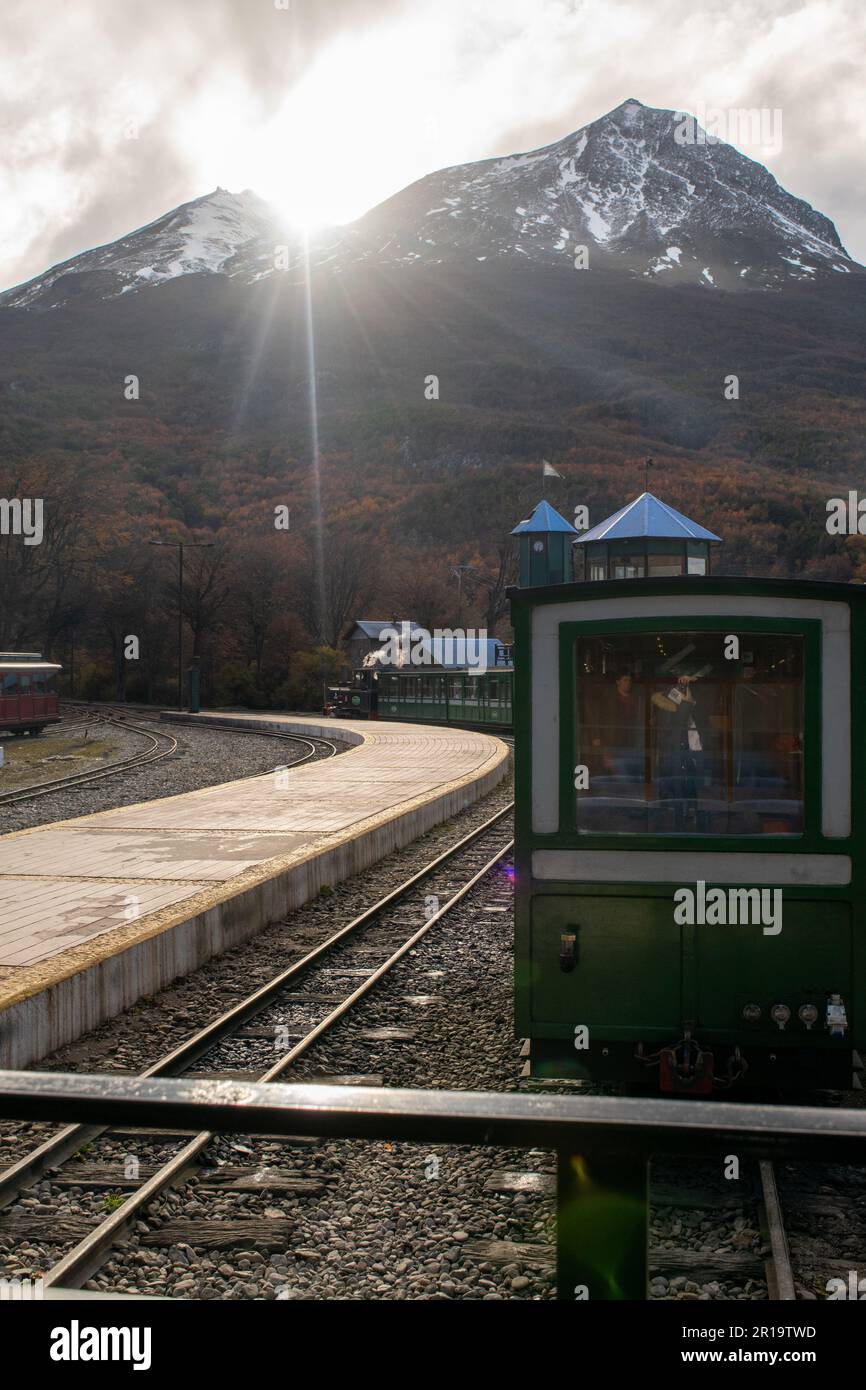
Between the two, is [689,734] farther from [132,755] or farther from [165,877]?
[132,755]

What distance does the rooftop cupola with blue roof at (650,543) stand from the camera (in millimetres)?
46031

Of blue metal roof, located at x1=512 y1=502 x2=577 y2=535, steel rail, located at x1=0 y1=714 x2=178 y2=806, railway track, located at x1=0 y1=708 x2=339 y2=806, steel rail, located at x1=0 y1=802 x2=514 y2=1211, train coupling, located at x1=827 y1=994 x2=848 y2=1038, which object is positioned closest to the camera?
steel rail, located at x1=0 y1=802 x2=514 y2=1211

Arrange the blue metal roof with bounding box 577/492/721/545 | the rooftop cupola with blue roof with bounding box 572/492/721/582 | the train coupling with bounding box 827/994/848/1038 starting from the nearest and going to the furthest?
the train coupling with bounding box 827/994/848/1038, the rooftop cupola with blue roof with bounding box 572/492/721/582, the blue metal roof with bounding box 577/492/721/545

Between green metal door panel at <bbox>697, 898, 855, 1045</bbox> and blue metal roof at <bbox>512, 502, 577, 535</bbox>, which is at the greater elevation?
blue metal roof at <bbox>512, 502, 577, 535</bbox>

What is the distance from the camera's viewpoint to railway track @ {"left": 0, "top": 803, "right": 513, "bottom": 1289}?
4723 millimetres

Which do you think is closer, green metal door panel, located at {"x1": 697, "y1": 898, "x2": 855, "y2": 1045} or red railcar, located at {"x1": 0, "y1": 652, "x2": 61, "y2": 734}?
green metal door panel, located at {"x1": 697, "y1": 898, "x2": 855, "y2": 1045}

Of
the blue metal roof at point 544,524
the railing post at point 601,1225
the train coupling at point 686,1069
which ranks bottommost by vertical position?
the train coupling at point 686,1069

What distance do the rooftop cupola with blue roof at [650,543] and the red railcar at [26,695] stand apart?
2147 cm

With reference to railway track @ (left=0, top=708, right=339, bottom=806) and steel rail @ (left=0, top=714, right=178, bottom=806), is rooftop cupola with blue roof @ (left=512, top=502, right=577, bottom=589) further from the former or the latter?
steel rail @ (left=0, top=714, right=178, bottom=806)

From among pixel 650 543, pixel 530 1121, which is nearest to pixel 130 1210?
pixel 530 1121

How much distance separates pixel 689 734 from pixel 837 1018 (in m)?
1.49

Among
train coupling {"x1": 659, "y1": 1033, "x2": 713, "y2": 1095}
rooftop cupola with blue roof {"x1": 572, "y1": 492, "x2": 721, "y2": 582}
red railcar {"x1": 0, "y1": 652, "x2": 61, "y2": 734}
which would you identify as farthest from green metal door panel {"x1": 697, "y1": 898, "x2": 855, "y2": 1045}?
rooftop cupola with blue roof {"x1": 572, "y1": 492, "x2": 721, "y2": 582}

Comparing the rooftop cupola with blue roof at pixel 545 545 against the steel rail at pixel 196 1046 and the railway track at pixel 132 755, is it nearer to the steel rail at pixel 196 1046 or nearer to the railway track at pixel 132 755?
the railway track at pixel 132 755

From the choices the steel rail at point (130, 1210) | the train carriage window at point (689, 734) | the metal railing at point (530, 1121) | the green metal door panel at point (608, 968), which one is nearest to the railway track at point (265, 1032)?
the steel rail at point (130, 1210)
